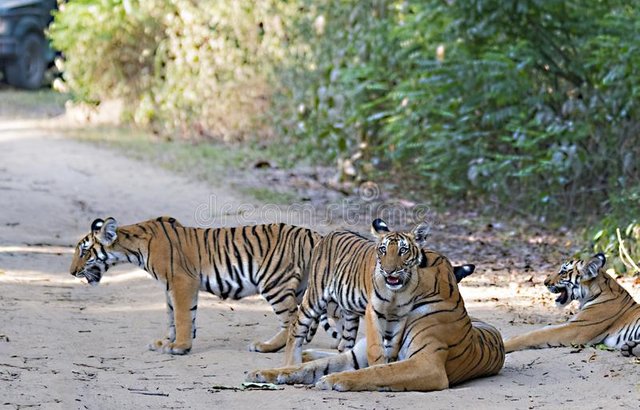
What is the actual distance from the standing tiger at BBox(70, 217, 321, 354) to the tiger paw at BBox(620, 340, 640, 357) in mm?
1879

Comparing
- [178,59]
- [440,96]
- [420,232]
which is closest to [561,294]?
[420,232]

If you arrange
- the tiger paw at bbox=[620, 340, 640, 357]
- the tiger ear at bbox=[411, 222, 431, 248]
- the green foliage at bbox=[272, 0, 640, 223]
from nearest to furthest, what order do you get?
the tiger ear at bbox=[411, 222, 431, 248]
the tiger paw at bbox=[620, 340, 640, 357]
the green foliage at bbox=[272, 0, 640, 223]

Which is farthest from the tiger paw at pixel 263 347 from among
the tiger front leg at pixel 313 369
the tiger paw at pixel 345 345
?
the tiger front leg at pixel 313 369

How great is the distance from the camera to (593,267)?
21.9ft

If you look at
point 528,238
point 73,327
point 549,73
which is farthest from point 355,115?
point 73,327

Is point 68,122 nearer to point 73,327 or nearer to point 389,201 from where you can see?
point 389,201

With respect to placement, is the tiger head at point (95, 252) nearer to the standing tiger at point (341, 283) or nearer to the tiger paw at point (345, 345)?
the standing tiger at point (341, 283)

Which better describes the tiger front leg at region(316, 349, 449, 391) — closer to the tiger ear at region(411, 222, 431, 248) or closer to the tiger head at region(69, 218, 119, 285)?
the tiger ear at region(411, 222, 431, 248)

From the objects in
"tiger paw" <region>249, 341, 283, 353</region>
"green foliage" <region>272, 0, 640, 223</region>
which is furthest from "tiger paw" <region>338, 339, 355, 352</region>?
"green foliage" <region>272, 0, 640, 223</region>

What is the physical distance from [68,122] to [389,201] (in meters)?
7.76

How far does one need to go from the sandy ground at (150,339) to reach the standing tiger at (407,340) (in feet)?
0.30

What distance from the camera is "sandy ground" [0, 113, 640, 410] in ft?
17.7

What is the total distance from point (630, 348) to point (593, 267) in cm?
56

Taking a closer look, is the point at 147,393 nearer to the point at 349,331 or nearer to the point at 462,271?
the point at 349,331
